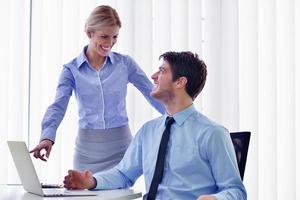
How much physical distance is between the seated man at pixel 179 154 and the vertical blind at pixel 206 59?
1153 mm

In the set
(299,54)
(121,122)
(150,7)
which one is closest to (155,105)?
(121,122)

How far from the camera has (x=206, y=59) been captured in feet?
10.7

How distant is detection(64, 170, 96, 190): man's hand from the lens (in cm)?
179

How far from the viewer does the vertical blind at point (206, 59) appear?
314cm

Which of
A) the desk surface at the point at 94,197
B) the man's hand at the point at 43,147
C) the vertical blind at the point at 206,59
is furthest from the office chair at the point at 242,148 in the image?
the vertical blind at the point at 206,59

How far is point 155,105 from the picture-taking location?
8.39 ft

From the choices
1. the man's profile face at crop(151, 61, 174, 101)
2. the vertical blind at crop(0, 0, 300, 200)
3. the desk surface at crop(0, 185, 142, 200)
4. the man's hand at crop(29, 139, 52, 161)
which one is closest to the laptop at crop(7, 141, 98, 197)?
the desk surface at crop(0, 185, 142, 200)

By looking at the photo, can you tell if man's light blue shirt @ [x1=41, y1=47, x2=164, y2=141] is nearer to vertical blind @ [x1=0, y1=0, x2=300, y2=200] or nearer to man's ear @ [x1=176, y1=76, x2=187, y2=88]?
man's ear @ [x1=176, y1=76, x2=187, y2=88]

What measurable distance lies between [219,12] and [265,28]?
312 mm

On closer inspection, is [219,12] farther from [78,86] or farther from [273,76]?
[78,86]

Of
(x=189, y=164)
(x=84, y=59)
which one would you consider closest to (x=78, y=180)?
(x=189, y=164)

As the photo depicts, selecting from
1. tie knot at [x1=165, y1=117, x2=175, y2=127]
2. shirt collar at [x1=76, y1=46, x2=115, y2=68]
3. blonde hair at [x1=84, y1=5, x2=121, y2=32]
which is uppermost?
blonde hair at [x1=84, y1=5, x2=121, y2=32]

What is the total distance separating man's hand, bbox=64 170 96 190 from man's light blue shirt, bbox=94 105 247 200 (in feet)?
0.16

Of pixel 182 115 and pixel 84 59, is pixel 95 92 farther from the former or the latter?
pixel 182 115
